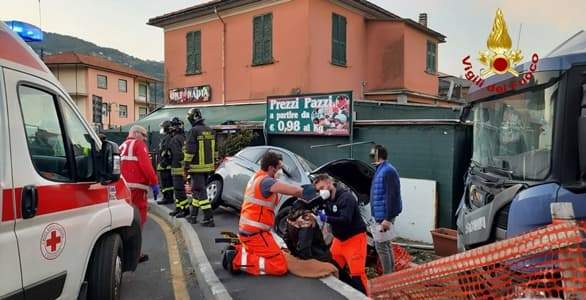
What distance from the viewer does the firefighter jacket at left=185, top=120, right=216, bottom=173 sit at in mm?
8078

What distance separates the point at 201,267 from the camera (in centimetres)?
555

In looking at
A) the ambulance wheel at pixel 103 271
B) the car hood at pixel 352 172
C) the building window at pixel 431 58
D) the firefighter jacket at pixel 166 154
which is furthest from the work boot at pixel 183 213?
the building window at pixel 431 58

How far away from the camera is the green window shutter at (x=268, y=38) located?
18.3 meters

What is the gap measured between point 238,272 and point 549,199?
326 centimetres

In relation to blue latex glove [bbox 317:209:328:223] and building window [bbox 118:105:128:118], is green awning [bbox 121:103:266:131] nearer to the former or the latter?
blue latex glove [bbox 317:209:328:223]

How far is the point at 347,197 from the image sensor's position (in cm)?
559

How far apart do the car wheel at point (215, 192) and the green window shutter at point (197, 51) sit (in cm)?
1251

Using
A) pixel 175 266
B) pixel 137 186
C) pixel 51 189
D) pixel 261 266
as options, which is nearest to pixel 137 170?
pixel 137 186

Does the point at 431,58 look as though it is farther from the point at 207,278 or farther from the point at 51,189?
the point at 51,189

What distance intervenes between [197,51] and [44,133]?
1874cm

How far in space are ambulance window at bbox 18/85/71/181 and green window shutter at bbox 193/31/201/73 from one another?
723 inches

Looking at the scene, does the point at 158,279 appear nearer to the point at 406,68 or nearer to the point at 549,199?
the point at 549,199

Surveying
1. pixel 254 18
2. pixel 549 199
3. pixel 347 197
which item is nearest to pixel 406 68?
pixel 254 18

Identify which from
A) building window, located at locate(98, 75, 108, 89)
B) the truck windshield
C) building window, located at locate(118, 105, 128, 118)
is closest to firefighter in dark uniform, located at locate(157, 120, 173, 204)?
the truck windshield
